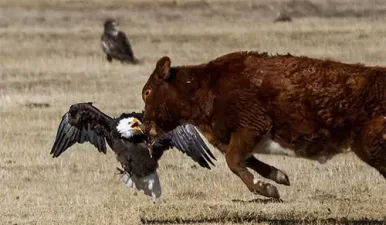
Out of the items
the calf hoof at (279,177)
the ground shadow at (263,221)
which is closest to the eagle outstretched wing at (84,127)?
the ground shadow at (263,221)

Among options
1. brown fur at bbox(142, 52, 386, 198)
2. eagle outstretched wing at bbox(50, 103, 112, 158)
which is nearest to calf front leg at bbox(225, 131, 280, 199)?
brown fur at bbox(142, 52, 386, 198)

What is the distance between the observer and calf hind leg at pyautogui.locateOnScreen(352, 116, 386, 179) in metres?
7.73

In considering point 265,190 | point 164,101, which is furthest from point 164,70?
point 265,190

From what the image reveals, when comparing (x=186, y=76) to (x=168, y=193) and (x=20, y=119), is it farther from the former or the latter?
(x=20, y=119)

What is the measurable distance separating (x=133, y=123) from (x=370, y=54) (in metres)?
17.7

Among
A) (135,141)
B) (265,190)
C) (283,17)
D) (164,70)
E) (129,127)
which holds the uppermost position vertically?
(164,70)

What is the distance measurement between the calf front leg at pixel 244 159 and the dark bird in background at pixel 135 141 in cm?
112

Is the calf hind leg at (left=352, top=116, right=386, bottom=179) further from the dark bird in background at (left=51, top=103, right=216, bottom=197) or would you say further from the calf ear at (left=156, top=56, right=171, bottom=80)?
the dark bird in background at (left=51, top=103, right=216, bottom=197)

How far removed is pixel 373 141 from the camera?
773 cm

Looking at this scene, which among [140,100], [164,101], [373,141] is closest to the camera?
[373,141]

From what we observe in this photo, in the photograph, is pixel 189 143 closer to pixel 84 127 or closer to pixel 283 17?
pixel 84 127

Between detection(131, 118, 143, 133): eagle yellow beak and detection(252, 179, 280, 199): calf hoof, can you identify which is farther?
detection(131, 118, 143, 133): eagle yellow beak

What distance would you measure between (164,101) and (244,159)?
0.77 metres

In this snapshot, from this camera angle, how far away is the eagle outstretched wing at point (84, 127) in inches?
379
